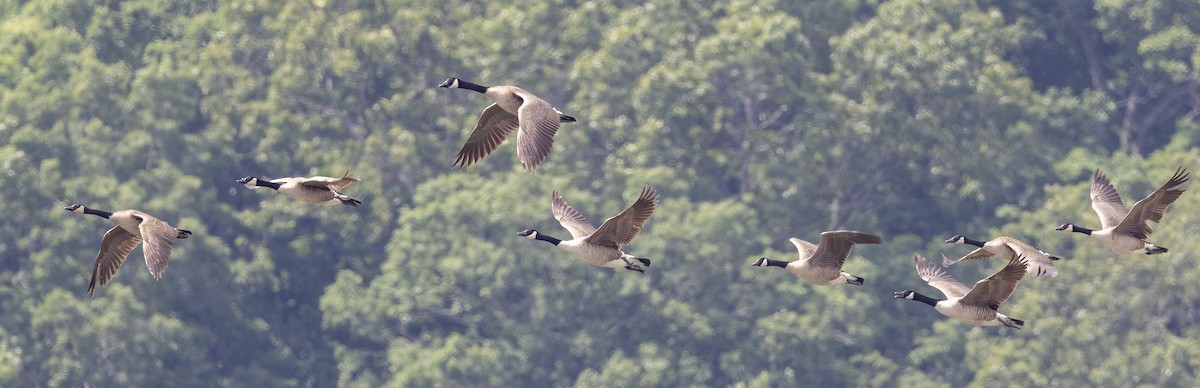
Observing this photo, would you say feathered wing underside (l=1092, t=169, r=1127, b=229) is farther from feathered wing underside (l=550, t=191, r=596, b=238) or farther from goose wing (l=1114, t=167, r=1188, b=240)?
feathered wing underside (l=550, t=191, r=596, b=238)

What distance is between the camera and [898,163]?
5188 cm

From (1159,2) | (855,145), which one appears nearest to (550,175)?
(855,145)

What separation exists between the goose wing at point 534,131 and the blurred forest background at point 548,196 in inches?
873

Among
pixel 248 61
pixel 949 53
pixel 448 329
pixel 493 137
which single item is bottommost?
pixel 448 329

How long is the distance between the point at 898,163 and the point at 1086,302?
5834mm

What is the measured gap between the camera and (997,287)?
25812 millimetres

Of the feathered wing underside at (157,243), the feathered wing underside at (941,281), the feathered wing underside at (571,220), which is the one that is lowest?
the feathered wing underside at (571,220)

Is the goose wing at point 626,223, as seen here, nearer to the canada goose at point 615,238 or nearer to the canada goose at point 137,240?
the canada goose at point 615,238

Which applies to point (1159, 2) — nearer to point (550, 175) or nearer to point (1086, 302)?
point (1086, 302)

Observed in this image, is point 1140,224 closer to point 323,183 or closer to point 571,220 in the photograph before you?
point 571,220

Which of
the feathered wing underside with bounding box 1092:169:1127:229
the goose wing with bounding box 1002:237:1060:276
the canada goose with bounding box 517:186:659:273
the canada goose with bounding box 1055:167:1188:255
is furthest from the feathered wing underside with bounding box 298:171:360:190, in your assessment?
the feathered wing underside with bounding box 1092:169:1127:229

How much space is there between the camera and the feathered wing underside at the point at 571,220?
2883 cm

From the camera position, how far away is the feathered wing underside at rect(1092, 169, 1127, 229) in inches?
1183

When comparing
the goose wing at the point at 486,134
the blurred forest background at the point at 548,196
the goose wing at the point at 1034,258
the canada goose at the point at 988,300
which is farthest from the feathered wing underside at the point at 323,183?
the blurred forest background at the point at 548,196
